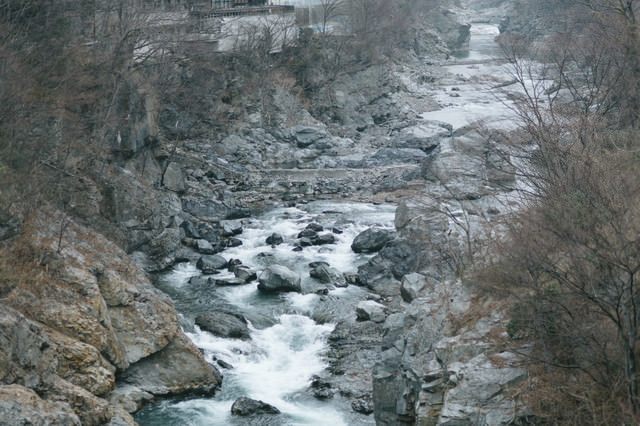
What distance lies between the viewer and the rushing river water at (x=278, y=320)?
1385cm

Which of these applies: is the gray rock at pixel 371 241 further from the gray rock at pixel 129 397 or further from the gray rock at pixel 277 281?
the gray rock at pixel 129 397

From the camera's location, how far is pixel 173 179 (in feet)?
93.1

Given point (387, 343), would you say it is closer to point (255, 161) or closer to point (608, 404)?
point (608, 404)

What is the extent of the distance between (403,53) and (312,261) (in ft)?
130

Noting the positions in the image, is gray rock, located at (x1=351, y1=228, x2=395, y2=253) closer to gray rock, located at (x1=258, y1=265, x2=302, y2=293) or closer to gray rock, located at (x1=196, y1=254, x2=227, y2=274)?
gray rock, located at (x1=258, y1=265, x2=302, y2=293)

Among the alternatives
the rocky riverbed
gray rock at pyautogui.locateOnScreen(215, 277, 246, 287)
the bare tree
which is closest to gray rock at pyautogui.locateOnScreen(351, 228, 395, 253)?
the rocky riverbed

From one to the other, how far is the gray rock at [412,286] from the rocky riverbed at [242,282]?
0.05 metres

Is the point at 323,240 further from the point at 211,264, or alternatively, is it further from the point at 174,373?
the point at 174,373

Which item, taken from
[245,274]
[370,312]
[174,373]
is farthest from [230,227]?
[174,373]

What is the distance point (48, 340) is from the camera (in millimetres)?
12758

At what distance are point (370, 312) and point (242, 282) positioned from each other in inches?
177

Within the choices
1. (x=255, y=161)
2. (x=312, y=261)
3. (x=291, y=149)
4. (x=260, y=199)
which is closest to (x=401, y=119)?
(x=291, y=149)

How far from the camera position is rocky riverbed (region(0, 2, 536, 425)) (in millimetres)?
11492

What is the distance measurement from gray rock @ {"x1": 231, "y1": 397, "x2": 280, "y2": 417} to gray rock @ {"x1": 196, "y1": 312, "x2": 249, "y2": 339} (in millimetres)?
3188
